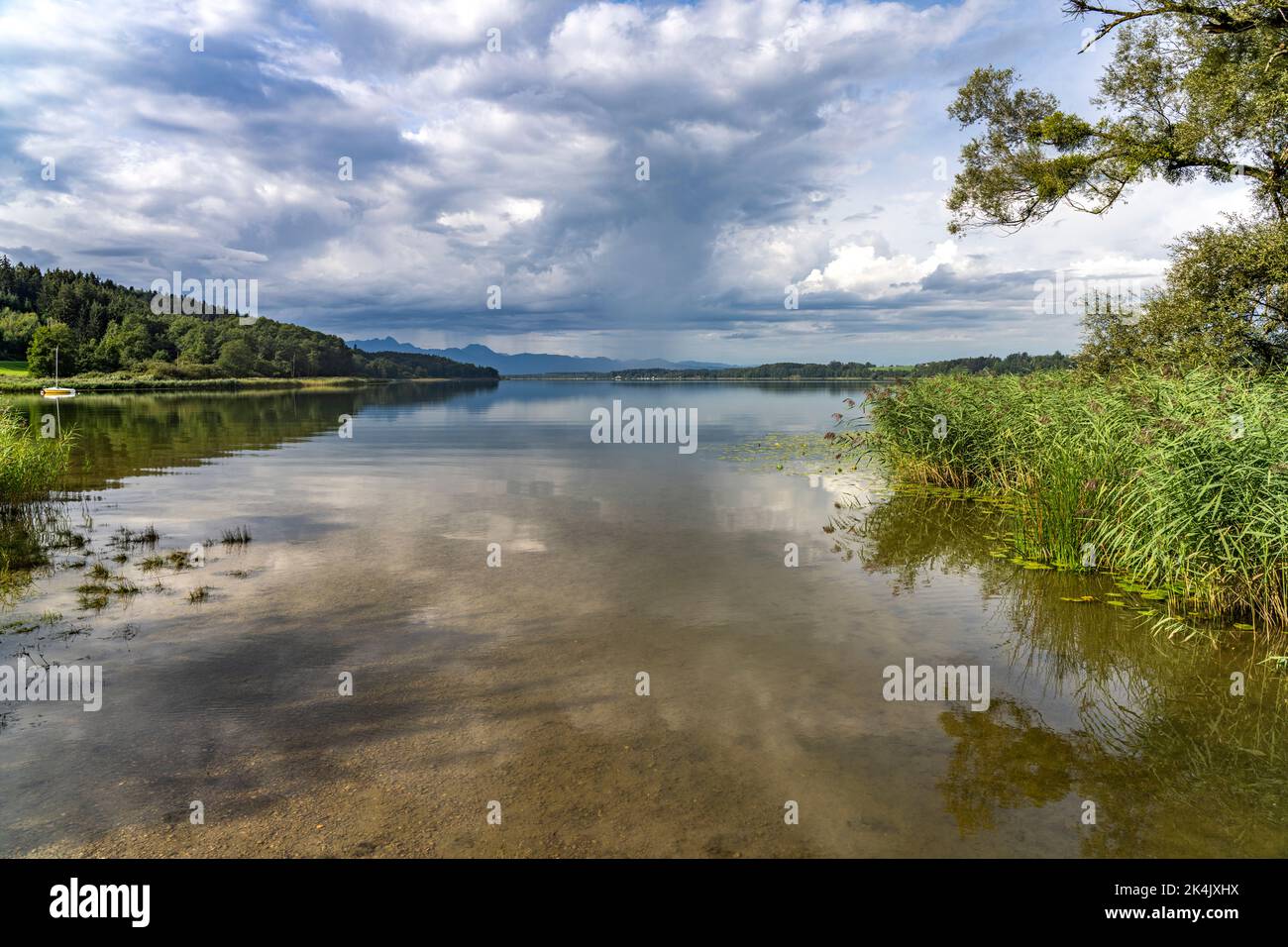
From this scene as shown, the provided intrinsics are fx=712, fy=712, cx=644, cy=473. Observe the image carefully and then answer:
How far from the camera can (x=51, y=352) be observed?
4579 inches

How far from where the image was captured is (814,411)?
59.8 metres

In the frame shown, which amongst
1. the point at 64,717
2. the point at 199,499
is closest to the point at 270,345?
the point at 199,499

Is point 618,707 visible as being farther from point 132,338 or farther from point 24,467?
point 132,338

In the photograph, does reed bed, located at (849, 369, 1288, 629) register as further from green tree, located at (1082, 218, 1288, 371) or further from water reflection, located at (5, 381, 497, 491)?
water reflection, located at (5, 381, 497, 491)

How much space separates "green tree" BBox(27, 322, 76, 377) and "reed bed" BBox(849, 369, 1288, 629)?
142m

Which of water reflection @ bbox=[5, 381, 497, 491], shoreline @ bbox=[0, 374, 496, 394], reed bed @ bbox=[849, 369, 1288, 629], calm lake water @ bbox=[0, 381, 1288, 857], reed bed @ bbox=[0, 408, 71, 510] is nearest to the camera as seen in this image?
calm lake water @ bbox=[0, 381, 1288, 857]

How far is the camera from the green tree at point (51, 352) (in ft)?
378

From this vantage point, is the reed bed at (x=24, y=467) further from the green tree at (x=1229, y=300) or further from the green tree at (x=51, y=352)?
the green tree at (x=51, y=352)

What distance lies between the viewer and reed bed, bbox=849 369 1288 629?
858cm

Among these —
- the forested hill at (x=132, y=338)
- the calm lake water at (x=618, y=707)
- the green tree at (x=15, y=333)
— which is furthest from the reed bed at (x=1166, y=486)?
the green tree at (x=15, y=333)

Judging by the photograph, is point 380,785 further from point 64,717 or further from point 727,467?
point 727,467

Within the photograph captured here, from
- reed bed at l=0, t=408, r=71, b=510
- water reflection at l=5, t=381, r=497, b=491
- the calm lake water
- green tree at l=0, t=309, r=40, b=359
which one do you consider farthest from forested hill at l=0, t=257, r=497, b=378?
the calm lake water

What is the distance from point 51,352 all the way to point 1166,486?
150445 mm
